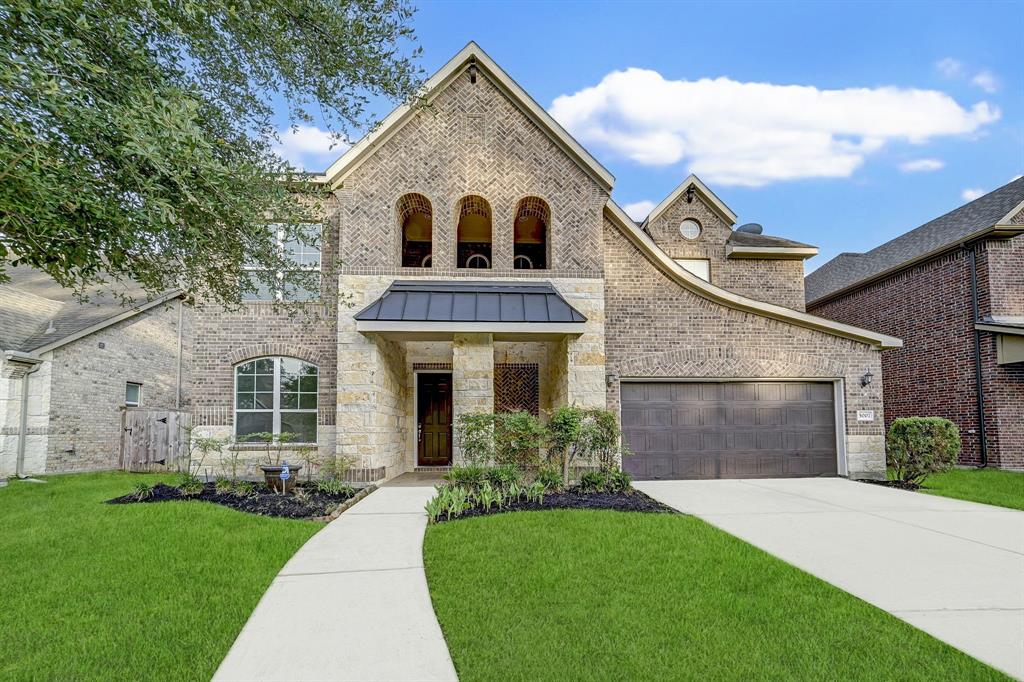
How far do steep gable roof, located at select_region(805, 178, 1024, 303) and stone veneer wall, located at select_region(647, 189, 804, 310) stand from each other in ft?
9.93

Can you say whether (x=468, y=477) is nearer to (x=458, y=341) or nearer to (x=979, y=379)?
(x=458, y=341)

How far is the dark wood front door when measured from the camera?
12.8 meters

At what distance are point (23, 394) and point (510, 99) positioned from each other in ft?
43.5

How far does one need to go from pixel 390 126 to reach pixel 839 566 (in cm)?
1029

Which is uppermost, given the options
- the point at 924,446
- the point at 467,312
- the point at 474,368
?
the point at 467,312

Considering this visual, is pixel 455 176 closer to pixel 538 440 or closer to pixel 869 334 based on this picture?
pixel 538 440

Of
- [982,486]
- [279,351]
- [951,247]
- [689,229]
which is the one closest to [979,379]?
[951,247]

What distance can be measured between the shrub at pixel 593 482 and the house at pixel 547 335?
1.77 meters

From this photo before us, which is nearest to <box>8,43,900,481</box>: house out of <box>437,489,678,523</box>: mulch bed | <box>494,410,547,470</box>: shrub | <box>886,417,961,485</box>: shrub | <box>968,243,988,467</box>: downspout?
<box>886,417,961,485</box>: shrub

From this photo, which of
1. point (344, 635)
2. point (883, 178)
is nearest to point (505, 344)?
point (344, 635)

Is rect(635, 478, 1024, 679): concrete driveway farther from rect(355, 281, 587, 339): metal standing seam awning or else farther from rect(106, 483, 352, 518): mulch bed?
rect(106, 483, 352, 518): mulch bed

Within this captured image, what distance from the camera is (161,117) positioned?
4.51 metres

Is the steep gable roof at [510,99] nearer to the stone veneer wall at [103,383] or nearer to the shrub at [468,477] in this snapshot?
the shrub at [468,477]

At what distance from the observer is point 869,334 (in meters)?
11.0
